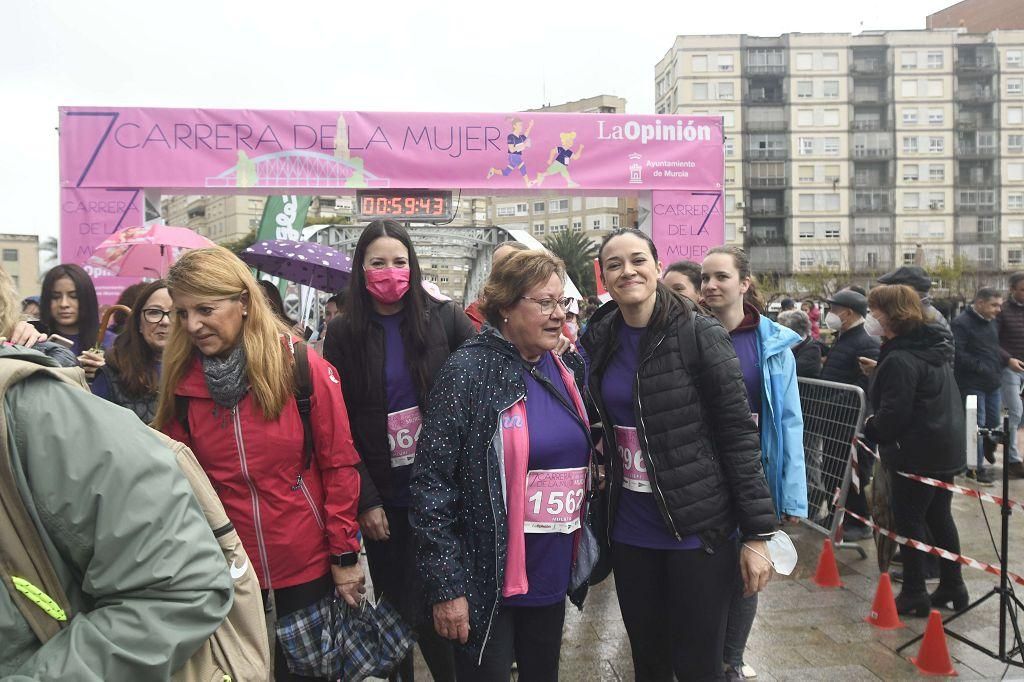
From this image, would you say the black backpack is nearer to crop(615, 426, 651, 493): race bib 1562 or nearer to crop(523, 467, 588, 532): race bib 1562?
crop(523, 467, 588, 532): race bib 1562

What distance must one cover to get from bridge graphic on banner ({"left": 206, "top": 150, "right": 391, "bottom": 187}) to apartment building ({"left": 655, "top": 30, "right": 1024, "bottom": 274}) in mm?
64897

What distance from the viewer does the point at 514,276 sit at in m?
2.68

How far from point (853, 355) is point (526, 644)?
4.74m

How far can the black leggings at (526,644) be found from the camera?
2559 millimetres

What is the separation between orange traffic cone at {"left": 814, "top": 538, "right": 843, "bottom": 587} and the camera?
5145 millimetres

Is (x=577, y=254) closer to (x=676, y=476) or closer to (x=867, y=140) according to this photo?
(x=867, y=140)

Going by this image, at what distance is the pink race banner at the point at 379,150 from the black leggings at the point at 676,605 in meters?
7.39

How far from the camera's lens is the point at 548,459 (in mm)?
2586

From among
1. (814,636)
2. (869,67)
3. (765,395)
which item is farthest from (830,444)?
(869,67)

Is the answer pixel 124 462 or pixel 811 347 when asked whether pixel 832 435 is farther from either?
pixel 124 462

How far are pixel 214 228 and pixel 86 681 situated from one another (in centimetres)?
11970

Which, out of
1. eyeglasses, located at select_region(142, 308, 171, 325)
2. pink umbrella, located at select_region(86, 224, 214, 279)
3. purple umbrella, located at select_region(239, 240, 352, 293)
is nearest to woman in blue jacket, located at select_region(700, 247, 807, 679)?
eyeglasses, located at select_region(142, 308, 171, 325)

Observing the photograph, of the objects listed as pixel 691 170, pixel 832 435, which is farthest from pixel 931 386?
pixel 691 170

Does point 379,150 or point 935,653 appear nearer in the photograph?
point 935,653
